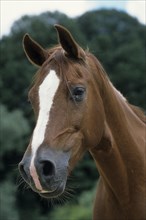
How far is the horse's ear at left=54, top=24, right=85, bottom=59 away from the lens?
13.1ft

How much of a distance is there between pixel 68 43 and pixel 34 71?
13.8 metres

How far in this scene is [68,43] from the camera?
160 inches

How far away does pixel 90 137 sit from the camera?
13.5ft

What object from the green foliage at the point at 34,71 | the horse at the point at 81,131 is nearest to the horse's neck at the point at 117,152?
the horse at the point at 81,131

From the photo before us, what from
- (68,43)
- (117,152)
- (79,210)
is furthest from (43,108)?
(79,210)

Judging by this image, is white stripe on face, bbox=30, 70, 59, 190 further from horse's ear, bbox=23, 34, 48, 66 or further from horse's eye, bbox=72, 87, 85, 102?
horse's ear, bbox=23, 34, 48, 66

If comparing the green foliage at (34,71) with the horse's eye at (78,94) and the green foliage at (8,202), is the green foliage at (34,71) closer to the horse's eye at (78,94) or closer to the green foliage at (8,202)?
the green foliage at (8,202)

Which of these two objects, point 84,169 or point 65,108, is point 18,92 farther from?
point 65,108

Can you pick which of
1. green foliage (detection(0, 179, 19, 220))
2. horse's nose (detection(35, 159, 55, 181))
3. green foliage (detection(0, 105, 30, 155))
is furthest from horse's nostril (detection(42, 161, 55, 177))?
green foliage (detection(0, 105, 30, 155))

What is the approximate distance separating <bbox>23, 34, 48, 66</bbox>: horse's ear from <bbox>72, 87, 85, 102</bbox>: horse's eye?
1.40 feet

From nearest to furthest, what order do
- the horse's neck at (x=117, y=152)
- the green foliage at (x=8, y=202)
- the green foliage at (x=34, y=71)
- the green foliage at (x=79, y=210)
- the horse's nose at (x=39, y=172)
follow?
the horse's nose at (x=39, y=172), the horse's neck at (x=117, y=152), the green foliage at (x=79, y=210), the green foliage at (x=8, y=202), the green foliage at (x=34, y=71)

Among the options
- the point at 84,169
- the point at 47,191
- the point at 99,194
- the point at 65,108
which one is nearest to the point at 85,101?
the point at 65,108

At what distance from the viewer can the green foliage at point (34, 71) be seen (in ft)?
51.3

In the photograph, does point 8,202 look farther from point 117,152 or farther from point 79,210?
point 117,152
